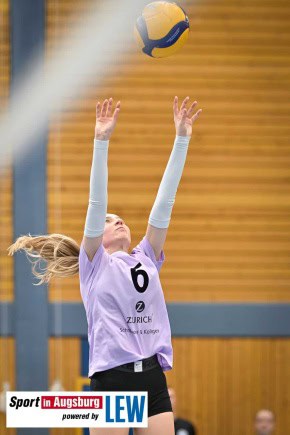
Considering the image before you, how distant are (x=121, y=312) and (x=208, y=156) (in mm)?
4761

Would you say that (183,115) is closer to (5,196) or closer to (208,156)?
(208,156)

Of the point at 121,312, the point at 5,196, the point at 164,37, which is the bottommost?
the point at 121,312

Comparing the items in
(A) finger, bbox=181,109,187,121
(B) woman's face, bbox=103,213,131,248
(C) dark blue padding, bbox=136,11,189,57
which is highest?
(C) dark blue padding, bbox=136,11,189,57

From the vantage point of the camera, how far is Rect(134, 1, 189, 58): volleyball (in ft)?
18.4

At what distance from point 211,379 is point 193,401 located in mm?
279

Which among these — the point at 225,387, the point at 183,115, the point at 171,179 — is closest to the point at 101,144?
the point at 171,179

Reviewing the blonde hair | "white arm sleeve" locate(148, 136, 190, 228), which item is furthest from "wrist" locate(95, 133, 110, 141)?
the blonde hair

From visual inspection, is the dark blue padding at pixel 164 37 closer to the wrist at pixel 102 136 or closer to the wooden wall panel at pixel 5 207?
the wrist at pixel 102 136

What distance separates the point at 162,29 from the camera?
5.61 m

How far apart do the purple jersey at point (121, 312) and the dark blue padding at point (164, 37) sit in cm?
153

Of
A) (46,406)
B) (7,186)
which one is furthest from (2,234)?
(46,406)

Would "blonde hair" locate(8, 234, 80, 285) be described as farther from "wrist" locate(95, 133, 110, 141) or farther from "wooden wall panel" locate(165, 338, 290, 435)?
"wooden wall panel" locate(165, 338, 290, 435)

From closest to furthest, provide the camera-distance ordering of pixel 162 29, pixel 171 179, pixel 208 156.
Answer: pixel 171 179 < pixel 162 29 < pixel 208 156

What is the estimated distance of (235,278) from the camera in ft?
30.4
